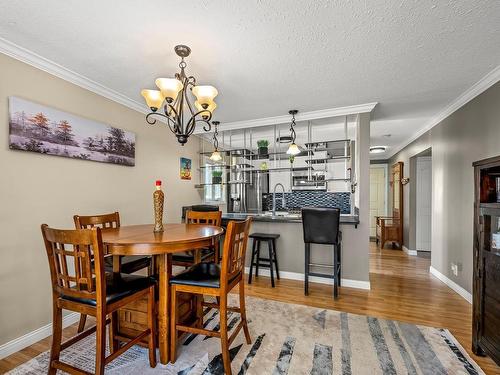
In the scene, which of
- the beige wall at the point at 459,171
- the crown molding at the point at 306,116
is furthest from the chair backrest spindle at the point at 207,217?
the beige wall at the point at 459,171

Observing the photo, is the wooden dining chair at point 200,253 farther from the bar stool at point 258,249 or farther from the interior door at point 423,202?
the interior door at point 423,202

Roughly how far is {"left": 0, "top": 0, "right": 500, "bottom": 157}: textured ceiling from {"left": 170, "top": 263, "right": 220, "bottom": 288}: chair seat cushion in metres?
1.75

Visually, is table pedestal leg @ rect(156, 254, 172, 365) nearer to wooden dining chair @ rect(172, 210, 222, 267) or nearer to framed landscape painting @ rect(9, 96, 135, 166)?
wooden dining chair @ rect(172, 210, 222, 267)

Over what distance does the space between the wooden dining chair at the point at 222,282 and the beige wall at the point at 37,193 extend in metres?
1.30

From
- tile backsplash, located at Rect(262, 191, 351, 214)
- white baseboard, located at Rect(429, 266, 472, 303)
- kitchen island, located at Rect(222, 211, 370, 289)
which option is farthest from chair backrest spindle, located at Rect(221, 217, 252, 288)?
tile backsplash, located at Rect(262, 191, 351, 214)

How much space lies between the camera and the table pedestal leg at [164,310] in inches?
68.8

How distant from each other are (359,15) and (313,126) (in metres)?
2.46

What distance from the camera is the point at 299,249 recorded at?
351 cm

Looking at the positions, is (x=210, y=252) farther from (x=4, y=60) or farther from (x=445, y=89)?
(x=445, y=89)

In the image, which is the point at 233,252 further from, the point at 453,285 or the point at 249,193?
the point at 249,193

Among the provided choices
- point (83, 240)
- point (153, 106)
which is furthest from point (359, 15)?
point (83, 240)

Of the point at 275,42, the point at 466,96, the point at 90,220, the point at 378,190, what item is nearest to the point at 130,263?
the point at 90,220

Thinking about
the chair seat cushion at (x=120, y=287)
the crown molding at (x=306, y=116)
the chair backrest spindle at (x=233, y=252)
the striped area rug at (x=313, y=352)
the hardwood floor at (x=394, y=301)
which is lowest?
the hardwood floor at (x=394, y=301)

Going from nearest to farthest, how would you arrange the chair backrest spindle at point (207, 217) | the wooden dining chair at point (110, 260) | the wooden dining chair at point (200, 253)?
A: the wooden dining chair at point (110, 260) < the wooden dining chair at point (200, 253) < the chair backrest spindle at point (207, 217)
